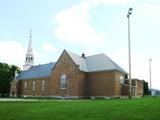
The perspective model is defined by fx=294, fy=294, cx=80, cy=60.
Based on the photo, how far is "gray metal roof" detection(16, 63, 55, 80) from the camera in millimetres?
77412

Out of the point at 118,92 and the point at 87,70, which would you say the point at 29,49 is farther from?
the point at 118,92

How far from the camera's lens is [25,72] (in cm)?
8794

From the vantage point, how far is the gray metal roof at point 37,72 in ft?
254

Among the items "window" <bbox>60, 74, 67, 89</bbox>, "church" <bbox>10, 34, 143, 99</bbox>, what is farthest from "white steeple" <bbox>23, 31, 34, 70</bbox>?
"window" <bbox>60, 74, 67, 89</bbox>

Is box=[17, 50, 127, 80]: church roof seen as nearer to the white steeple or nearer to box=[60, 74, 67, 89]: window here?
box=[60, 74, 67, 89]: window

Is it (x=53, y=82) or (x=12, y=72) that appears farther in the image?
(x=12, y=72)

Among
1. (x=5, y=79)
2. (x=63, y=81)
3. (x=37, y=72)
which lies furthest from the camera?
(x=5, y=79)

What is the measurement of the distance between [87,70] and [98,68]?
3.03 m

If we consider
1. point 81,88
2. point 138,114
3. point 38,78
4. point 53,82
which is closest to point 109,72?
point 81,88

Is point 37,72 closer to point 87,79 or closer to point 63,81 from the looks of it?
point 63,81

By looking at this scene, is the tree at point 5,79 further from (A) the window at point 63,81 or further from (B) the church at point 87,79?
(A) the window at point 63,81

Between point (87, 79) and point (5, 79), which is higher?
point (5, 79)

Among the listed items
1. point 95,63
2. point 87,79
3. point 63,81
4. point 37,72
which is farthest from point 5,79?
point 95,63

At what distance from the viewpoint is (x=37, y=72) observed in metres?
81.6
